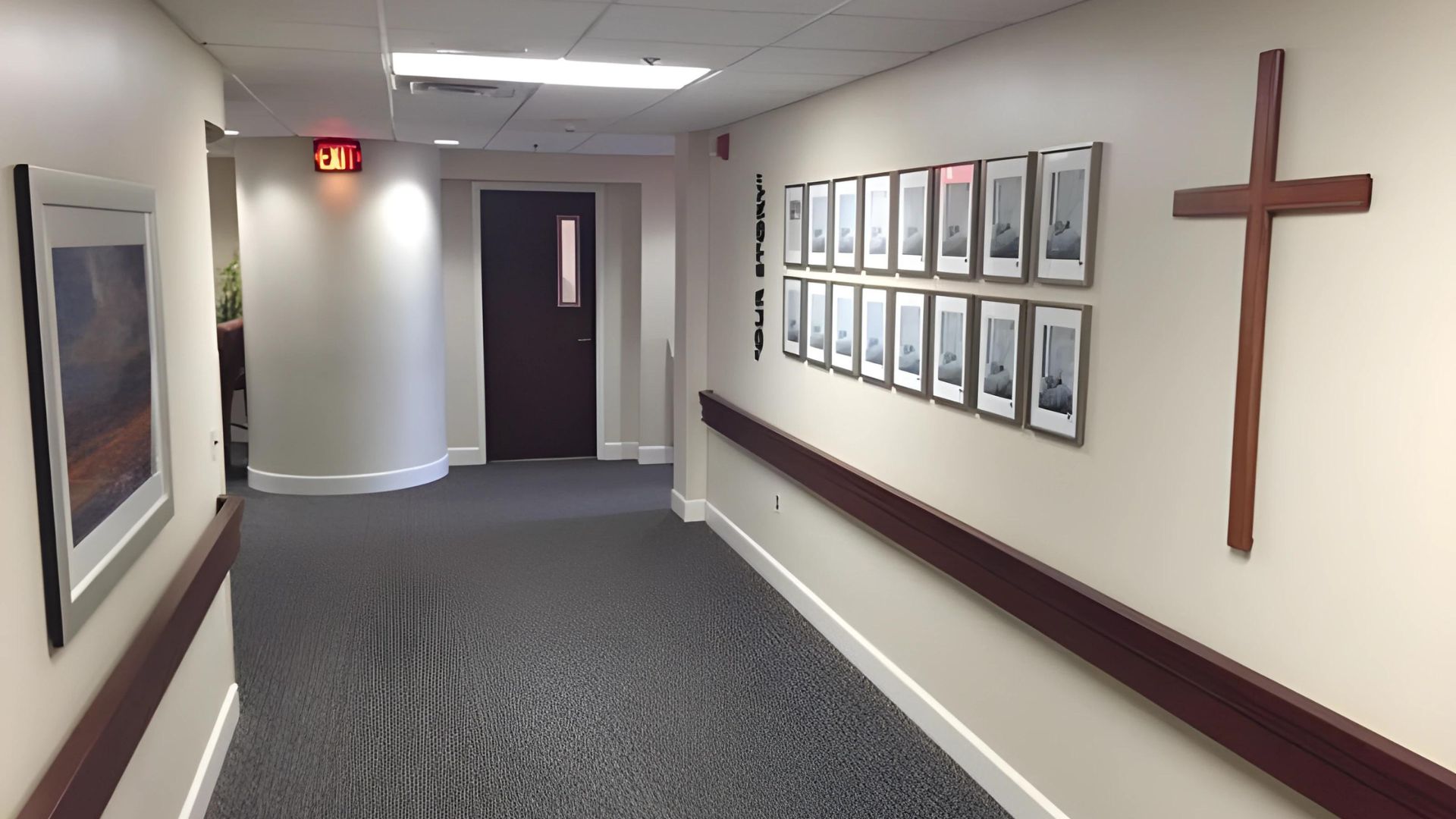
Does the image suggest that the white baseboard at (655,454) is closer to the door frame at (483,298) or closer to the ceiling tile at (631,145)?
the door frame at (483,298)

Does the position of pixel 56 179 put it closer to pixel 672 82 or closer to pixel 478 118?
pixel 672 82

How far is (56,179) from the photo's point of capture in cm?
206

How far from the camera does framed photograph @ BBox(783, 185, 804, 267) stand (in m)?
5.33

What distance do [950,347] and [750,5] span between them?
142 cm

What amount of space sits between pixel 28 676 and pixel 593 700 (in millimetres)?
2691

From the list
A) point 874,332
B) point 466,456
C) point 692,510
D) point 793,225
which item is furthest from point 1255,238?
point 466,456

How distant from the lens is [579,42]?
3.75m

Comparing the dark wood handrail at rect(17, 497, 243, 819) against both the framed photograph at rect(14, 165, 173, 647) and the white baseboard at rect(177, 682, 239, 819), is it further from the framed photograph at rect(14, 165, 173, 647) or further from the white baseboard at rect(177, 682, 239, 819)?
the white baseboard at rect(177, 682, 239, 819)

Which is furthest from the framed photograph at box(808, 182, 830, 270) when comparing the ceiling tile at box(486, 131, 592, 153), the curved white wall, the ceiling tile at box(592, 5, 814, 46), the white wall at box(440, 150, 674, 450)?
the white wall at box(440, 150, 674, 450)

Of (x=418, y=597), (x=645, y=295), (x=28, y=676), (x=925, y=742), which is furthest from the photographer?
(x=645, y=295)

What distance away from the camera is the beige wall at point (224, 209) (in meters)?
9.88

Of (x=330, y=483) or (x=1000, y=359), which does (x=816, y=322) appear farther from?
(x=330, y=483)

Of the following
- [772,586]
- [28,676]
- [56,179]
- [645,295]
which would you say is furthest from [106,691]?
[645,295]

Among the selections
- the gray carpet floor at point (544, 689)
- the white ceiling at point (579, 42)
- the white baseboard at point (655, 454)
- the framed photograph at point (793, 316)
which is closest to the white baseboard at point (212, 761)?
the gray carpet floor at point (544, 689)
